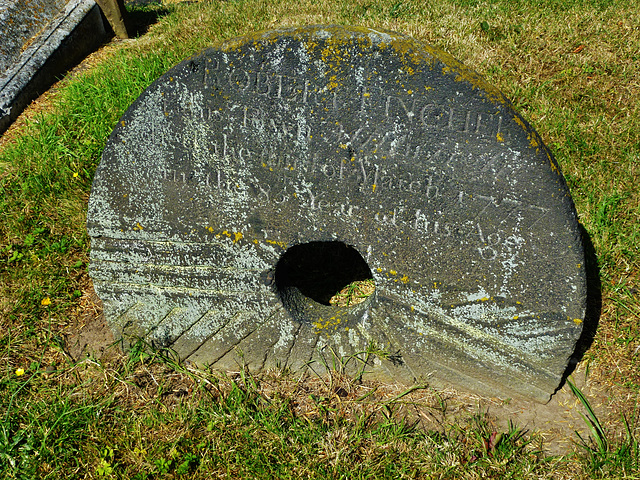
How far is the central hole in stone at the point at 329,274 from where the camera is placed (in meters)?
3.17

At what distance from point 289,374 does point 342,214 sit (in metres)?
0.92

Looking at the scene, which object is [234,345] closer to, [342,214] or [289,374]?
[289,374]

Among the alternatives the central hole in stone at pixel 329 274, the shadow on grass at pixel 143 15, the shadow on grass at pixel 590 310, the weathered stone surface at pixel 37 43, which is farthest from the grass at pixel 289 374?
the shadow on grass at pixel 143 15

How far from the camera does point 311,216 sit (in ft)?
7.32

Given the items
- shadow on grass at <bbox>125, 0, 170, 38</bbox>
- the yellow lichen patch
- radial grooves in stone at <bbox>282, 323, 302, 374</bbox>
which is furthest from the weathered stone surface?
radial grooves in stone at <bbox>282, 323, 302, 374</bbox>

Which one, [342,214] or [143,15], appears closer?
[342,214]

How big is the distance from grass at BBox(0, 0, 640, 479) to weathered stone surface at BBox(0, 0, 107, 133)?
19 cm

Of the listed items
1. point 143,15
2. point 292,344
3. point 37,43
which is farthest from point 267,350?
point 143,15

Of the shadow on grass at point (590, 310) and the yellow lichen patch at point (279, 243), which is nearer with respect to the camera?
the yellow lichen patch at point (279, 243)

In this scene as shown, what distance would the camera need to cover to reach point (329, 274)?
11.0ft

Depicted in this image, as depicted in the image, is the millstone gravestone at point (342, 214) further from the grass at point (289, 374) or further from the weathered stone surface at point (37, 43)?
the weathered stone surface at point (37, 43)

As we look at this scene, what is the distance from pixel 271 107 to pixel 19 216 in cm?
231

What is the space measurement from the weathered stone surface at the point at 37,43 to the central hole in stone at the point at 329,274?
113 inches

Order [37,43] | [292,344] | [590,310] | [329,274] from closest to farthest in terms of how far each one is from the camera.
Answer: [292,344], [590,310], [329,274], [37,43]
